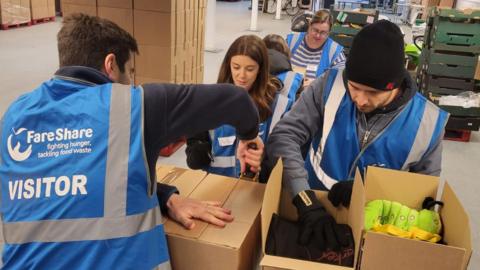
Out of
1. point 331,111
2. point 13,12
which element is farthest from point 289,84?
point 13,12

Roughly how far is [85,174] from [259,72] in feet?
4.38

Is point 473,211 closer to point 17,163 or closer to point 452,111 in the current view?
point 452,111

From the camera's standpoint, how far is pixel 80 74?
3.67 ft

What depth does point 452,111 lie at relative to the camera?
4781mm

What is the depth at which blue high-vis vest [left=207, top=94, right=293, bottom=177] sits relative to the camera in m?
2.11

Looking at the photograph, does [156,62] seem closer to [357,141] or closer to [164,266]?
[357,141]

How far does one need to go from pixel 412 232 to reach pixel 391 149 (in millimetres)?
455

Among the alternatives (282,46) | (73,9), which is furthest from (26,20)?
(282,46)

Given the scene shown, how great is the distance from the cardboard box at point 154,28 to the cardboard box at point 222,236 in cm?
237

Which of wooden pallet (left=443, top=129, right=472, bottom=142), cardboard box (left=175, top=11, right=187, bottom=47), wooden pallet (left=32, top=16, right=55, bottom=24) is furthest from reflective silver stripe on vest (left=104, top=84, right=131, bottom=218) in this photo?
wooden pallet (left=32, top=16, right=55, bottom=24)

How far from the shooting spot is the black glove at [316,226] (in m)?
1.06

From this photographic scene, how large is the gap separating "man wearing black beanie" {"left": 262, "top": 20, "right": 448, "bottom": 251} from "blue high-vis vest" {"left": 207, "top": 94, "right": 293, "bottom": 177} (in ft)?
1.61

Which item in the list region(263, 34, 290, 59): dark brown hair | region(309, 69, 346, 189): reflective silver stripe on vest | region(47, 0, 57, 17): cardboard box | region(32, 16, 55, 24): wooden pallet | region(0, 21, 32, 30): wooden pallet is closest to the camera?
region(309, 69, 346, 189): reflective silver stripe on vest

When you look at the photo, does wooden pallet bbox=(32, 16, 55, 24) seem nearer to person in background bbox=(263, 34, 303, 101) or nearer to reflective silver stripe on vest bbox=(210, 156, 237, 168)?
person in background bbox=(263, 34, 303, 101)
